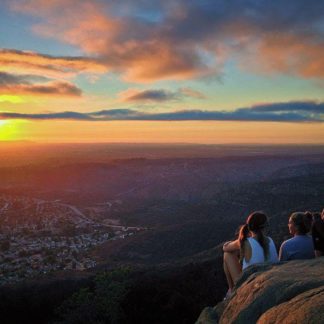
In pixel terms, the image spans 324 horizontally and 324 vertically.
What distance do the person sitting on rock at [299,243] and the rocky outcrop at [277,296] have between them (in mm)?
604

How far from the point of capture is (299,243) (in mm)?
8125

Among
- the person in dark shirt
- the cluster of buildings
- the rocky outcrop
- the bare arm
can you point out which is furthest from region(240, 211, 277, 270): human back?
the cluster of buildings

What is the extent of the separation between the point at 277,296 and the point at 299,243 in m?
2.36

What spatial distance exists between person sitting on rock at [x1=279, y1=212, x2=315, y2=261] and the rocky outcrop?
604 millimetres

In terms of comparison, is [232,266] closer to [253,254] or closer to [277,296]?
[253,254]

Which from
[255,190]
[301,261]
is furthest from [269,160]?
[301,261]

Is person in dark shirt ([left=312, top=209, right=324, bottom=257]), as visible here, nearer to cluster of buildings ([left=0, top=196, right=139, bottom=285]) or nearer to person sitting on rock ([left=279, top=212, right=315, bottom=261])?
person sitting on rock ([left=279, top=212, right=315, bottom=261])

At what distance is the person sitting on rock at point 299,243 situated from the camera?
8.06m

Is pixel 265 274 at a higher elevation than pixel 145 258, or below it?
higher

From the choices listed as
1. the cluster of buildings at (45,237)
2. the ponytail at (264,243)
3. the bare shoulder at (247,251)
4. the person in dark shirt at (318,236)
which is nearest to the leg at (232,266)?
the bare shoulder at (247,251)

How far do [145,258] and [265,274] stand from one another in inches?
1803

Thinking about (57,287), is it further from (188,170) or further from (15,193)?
(188,170)

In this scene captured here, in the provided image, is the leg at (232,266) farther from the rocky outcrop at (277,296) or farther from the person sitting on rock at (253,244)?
the rocky outcrop at (277,296)

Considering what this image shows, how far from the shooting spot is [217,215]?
7712cm
